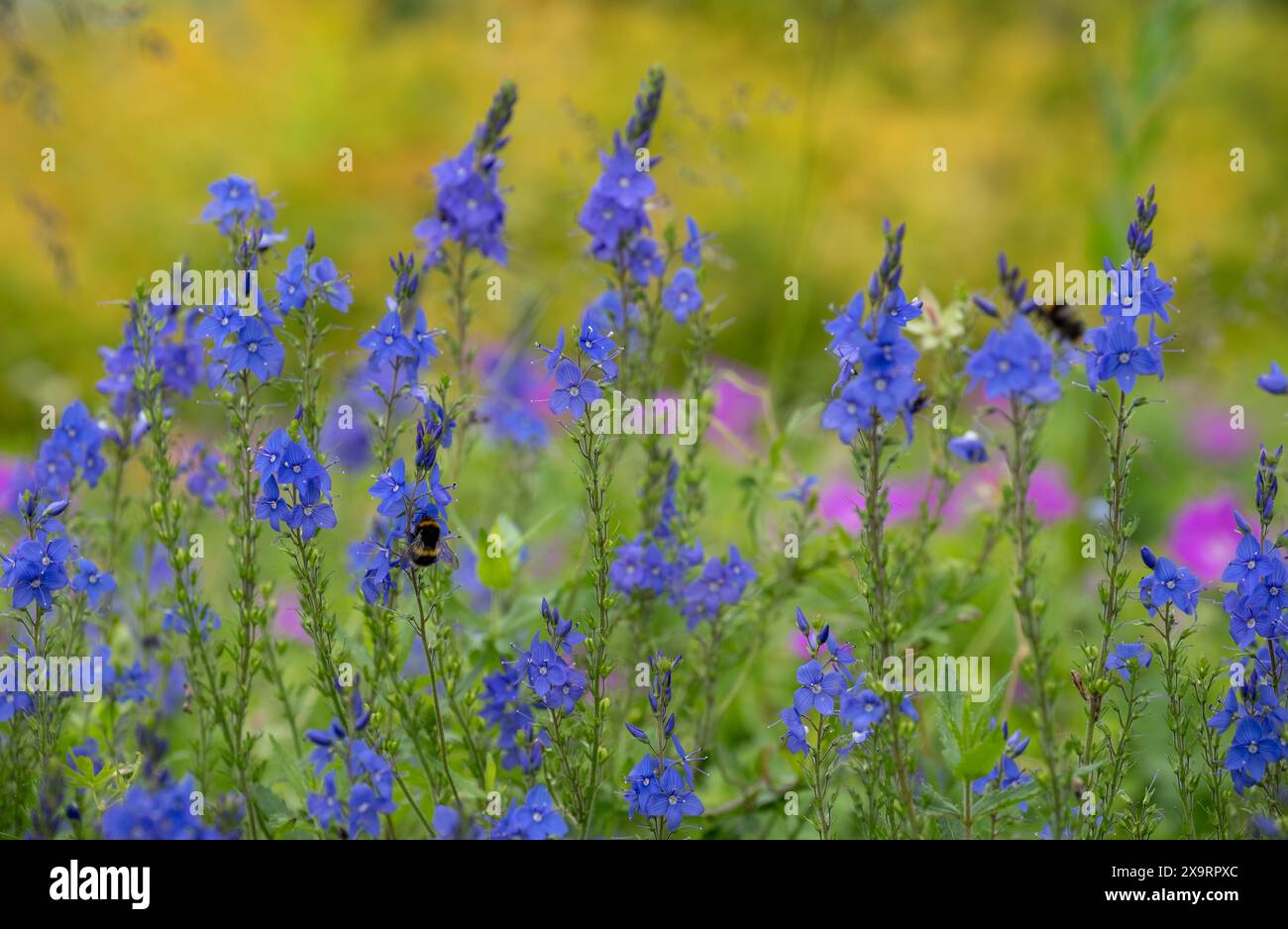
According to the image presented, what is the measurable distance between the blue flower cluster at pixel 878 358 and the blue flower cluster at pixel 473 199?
1160mm

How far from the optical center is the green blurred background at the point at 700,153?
854cm

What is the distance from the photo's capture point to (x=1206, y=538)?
177 inches

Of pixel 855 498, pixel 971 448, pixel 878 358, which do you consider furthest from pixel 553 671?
pixel 855 498

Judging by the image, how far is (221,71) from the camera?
10938 mm

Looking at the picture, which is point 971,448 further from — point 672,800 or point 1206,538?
point 1206,538

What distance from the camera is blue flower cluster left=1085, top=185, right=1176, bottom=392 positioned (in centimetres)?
209

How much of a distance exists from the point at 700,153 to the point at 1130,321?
498 centimetres

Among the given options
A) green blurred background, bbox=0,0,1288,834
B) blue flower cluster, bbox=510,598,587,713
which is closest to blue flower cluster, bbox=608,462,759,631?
blue flower cluster, bbox=510,598,587,713

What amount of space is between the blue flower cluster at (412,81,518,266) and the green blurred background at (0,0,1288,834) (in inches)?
128

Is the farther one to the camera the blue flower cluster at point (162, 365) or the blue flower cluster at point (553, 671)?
the blue flower cluster at point (162, 365)

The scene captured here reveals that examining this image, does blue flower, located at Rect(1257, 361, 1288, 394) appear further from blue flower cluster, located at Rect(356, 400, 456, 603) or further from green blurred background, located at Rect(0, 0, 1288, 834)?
green blurred background, located at Rect(0, 0, 1288, 834)

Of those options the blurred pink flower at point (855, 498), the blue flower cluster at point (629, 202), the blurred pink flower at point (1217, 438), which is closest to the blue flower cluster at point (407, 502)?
the blue flower cluster at point (629, 202)

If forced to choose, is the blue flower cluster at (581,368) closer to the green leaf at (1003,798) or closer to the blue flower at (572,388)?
the blue flower at (572,388)
